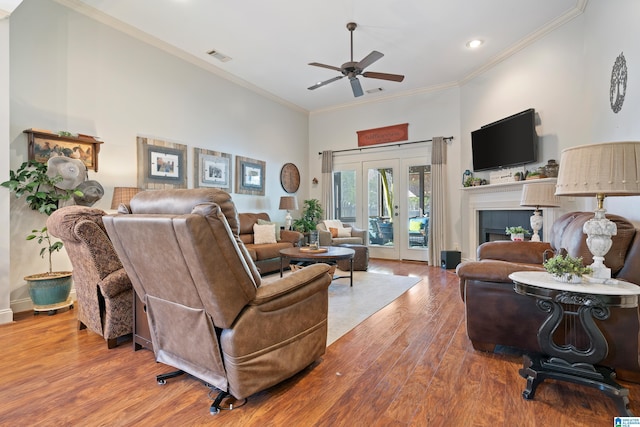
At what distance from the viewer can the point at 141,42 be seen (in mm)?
4191

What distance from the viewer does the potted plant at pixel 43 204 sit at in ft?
9.82

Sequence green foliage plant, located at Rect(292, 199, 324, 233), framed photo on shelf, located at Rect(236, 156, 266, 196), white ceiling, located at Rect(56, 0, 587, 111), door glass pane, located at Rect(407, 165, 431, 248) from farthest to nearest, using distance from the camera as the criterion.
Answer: green foliage plant, located at Rect(292, 199, 324, 233) < door glass pane, located at Rect(407, 165, 431, 248) < framed photo on shelf, located at Rect(236, 156, 266, 196) < white ceiling, located at Rect(56, 0, 587, 111)

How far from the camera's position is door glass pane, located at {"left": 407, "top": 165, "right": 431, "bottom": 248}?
246 inches

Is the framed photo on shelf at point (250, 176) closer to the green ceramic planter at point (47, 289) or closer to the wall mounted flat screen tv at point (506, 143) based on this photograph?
the green ceramic planter at point (47, 289)

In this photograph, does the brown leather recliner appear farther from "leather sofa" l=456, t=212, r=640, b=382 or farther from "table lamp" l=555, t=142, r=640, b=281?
"table lamp" l=555, t=142, r=640, b=281

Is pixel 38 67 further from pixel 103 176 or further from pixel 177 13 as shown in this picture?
pixel 177 13

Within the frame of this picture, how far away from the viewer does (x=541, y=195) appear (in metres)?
3.54

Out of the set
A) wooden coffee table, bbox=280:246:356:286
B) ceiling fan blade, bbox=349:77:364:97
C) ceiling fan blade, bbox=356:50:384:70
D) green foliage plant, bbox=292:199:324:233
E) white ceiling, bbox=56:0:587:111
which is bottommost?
wooden coffee table, bbox=280:246:356:286

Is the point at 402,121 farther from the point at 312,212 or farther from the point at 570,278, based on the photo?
the point at 570,278

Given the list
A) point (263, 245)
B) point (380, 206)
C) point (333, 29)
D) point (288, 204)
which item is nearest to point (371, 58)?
point (333, 29)

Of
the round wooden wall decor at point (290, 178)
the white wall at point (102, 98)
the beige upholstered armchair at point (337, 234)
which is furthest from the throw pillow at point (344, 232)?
the white wall at point (102, 98)

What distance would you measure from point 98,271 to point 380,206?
5.39 metres

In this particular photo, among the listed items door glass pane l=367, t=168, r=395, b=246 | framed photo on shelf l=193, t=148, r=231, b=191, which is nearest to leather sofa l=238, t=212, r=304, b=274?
framed photo on shelf l=193, t=148, r=231, b=191

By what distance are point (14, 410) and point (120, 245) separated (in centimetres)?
98
